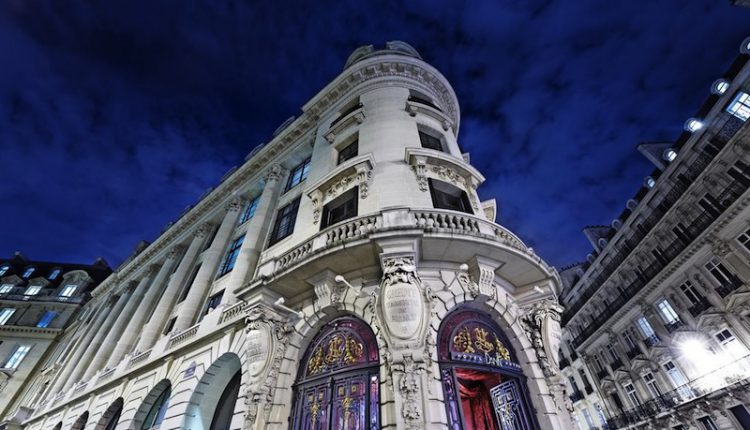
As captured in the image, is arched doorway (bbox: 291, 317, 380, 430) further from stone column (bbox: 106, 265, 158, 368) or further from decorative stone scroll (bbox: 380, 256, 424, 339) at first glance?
stone column (bbox: 106, 265, 158, 368)

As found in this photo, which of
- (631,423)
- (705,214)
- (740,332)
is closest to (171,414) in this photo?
(740,332)

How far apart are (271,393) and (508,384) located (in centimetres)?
703

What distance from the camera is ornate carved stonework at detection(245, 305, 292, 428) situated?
28.3 feet

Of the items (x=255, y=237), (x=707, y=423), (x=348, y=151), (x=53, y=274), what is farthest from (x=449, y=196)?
(x=53, y=274)

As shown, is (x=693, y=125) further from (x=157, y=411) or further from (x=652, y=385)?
(x=157, y=411)

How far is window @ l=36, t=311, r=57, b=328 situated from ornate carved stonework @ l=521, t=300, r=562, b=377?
57.7 m

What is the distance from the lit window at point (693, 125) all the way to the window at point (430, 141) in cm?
2158

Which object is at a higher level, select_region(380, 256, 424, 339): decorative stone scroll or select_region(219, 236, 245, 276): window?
select_region(219, 236, 245, 276): window

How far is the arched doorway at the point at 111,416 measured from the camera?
15.8 m

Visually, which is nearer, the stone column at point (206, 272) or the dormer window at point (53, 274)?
the stone column at point (206, 272)

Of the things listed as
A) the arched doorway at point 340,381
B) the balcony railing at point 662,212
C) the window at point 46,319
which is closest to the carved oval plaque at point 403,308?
the arched doorway at point 340,381

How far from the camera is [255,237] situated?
17.0m

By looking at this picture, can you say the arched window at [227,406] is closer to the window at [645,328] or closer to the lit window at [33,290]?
the window at [645,328]

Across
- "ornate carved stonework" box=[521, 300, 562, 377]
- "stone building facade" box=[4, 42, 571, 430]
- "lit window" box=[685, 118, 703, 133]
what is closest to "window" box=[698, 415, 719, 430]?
"lit window" box=[685, 118, 703, 133]
